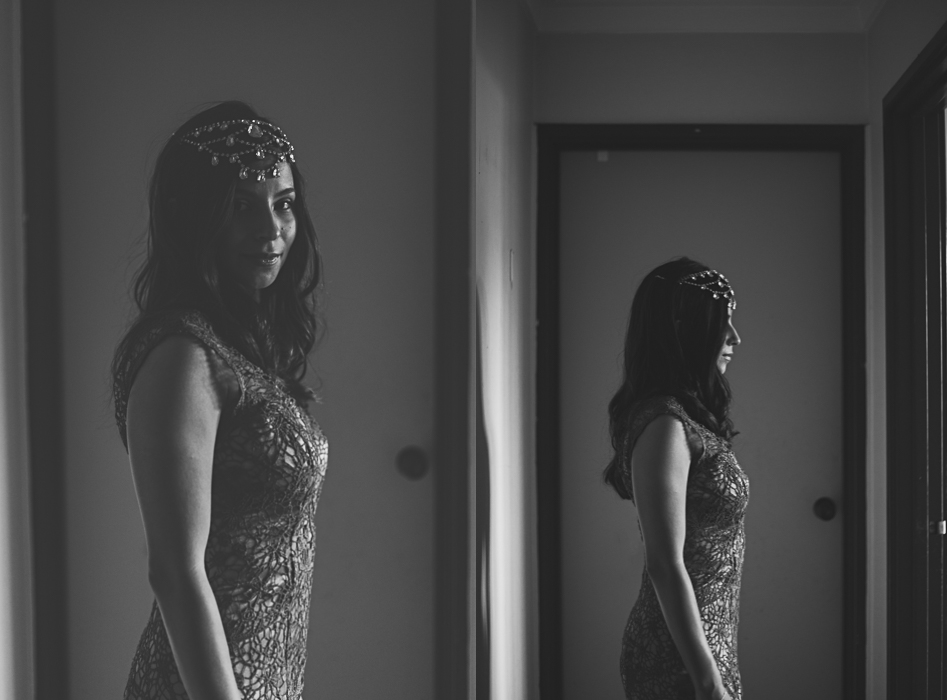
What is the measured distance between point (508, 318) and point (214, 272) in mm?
923

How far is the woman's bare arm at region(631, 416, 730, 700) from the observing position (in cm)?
160

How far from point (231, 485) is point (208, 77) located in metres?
0.72

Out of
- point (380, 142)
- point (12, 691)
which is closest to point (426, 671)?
point (12, 691)

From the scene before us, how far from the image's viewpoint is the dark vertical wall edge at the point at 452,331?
4.95 feet

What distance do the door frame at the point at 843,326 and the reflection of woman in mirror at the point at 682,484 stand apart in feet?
2.18

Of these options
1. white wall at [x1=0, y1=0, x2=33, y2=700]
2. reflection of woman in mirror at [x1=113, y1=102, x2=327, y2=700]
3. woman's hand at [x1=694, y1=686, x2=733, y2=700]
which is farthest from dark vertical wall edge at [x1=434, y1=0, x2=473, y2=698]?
white wall at [x1=0, y1=0, x2=33, y2=700]

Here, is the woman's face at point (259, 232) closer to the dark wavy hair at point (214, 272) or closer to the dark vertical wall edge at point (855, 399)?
the dark wavy hair at point (214, 272)

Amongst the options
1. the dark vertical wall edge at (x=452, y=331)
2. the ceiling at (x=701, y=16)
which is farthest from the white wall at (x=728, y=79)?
the dark vertical wall edge at (x=452, y=331)

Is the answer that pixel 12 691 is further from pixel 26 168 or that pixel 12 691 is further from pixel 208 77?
pixel 208 77

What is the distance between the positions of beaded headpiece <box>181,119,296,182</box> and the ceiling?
1271 millimetres

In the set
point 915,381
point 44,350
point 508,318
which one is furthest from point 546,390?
point 44,350

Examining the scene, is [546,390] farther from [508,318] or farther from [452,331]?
[452,331]

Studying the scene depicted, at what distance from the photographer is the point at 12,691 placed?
56.0 inches

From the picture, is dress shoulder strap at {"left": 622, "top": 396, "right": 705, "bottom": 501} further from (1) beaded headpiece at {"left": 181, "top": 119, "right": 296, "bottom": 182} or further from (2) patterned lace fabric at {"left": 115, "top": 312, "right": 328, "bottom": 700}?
(1) beaded headpiece at {"left": 181, "top": 119, "right": 296, "bottom": 182}
